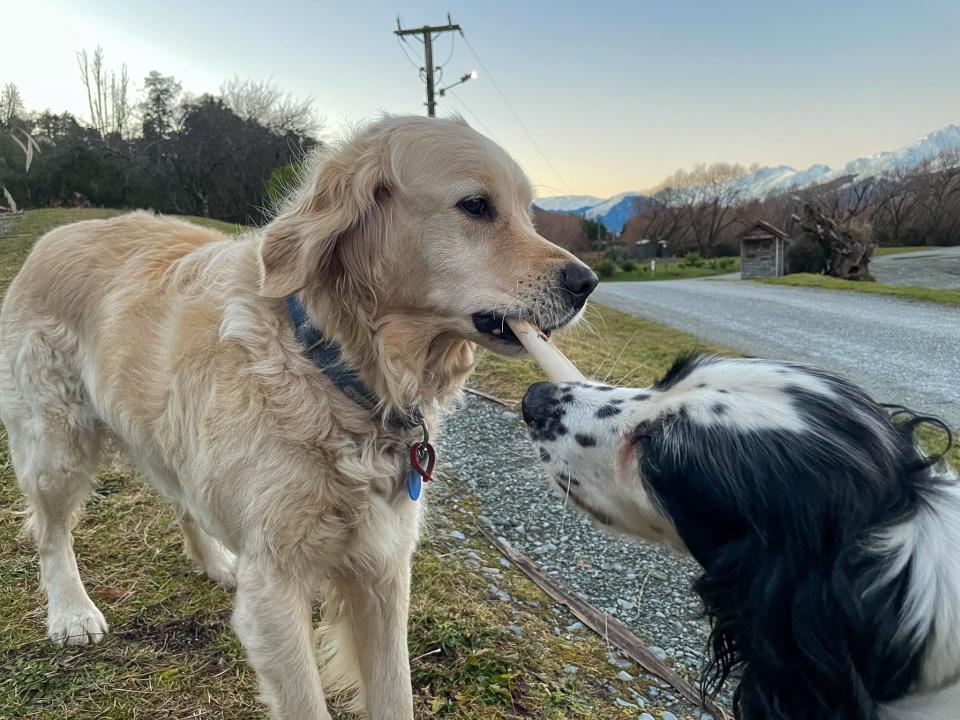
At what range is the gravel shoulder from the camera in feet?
8.91

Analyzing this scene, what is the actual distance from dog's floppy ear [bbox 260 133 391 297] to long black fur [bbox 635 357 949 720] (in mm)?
1102

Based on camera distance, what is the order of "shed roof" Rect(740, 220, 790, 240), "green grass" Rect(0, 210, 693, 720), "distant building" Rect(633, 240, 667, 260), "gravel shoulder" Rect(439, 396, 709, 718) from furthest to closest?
"distant building" Rect(633, 240, 667, 260), "shed roof" Rect(740, 220, 790, 240), "gravel shoulder" Rect(439, 396, 709, 718), "green grass" Rect(0, 210, 693, 720)

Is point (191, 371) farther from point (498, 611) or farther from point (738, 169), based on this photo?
point (738, 169)

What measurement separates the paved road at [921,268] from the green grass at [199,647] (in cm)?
2437

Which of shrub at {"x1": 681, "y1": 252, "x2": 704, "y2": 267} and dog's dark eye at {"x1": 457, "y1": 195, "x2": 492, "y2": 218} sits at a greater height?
dog's dark eye at {"x1": 457, "y1": 195, "x2": 492, "y2": 218}

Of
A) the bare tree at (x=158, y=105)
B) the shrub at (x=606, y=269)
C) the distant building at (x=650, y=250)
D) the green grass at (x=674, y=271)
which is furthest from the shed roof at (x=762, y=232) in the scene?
the bare tree at (x=158, y=105)

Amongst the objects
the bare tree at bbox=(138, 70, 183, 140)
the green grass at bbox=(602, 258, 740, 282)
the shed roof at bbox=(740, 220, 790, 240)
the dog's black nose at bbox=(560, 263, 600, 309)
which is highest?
the bare tree at bbox=(138, 70, 183, 140)

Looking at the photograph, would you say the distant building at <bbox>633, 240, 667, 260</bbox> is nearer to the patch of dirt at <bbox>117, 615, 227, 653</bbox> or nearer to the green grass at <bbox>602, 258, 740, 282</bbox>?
the green grass at <bbox>602, 258, 740, 282</bbox>

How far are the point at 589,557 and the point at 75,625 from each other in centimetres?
234

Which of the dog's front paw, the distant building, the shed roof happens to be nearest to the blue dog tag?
the dog's front paw

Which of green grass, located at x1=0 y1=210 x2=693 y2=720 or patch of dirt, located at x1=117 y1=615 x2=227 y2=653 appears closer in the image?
green grass, located at x1=0 y1=210 x2=693 y2=720

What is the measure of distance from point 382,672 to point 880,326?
13.3 m

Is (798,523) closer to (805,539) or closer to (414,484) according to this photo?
(805,539)

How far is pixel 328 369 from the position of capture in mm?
1905
